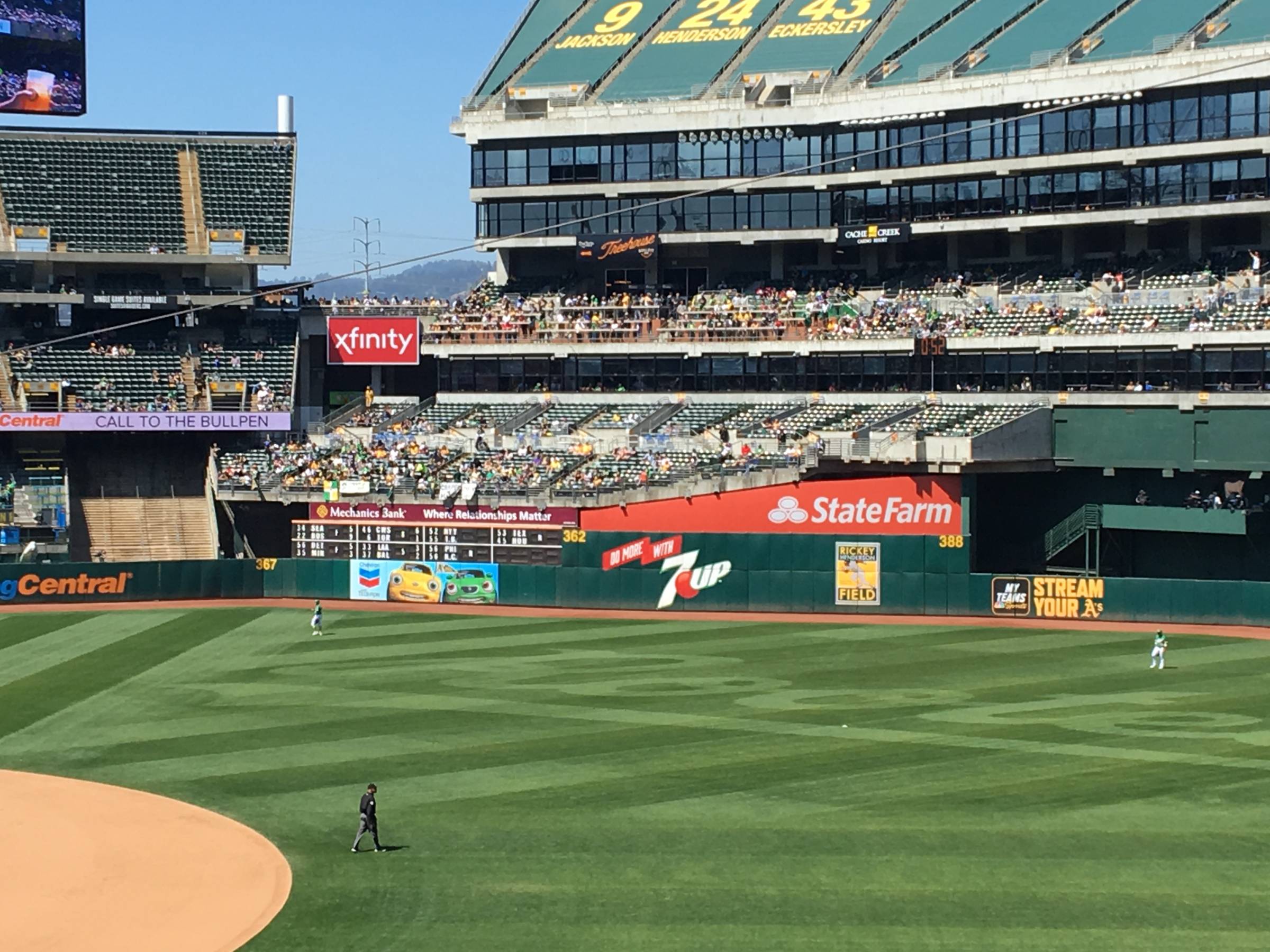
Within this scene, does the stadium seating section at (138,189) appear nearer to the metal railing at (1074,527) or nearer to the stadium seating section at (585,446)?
the stadium seating section at (585,446)

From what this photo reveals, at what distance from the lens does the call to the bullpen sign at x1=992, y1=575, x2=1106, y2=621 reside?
55.6 meters

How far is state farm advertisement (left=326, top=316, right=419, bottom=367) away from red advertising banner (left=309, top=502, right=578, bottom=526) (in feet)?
45.7

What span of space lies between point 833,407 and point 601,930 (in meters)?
45.5

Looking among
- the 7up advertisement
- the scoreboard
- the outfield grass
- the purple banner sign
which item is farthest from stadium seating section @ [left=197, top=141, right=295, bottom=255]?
the 7up advertisement

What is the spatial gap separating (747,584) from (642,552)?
13.5 feet

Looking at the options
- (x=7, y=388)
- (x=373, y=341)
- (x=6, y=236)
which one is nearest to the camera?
(x=7, y=388)

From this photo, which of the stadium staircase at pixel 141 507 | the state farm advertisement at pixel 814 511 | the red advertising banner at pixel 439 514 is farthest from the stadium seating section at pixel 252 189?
the state farm advertisement at pixel 814 511

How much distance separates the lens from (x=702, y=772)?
116 ft

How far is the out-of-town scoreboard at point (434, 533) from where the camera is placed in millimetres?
63344

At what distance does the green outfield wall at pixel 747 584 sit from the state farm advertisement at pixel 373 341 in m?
17.5

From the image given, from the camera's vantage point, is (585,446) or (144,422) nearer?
(585,446)

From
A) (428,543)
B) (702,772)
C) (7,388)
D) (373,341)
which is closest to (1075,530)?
(428,543)

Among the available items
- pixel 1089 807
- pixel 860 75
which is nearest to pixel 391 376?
pixel 860 75

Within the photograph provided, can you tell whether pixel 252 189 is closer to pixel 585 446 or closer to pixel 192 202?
pixel 192 202
